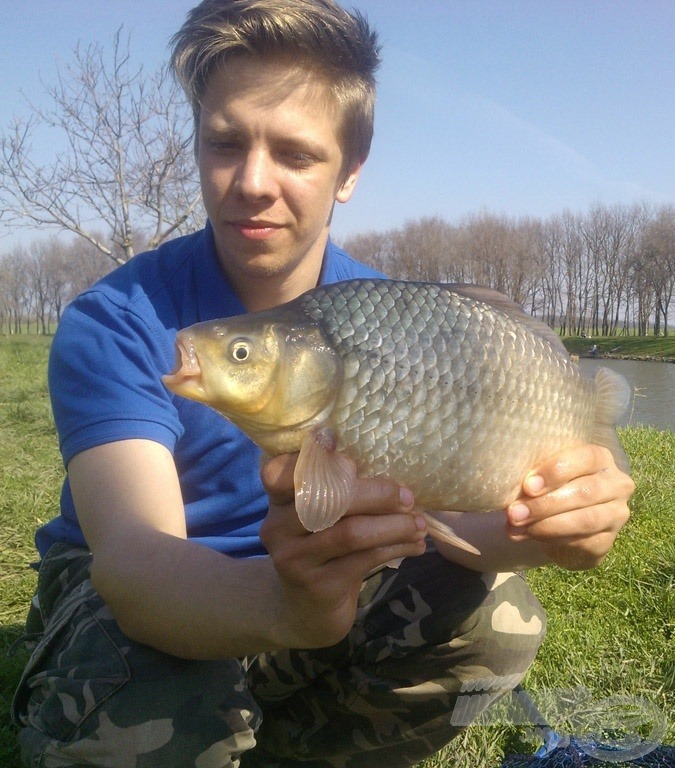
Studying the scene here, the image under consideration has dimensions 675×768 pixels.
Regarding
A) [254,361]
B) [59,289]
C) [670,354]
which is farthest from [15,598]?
[59,289]

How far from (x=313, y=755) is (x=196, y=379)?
1.22 m

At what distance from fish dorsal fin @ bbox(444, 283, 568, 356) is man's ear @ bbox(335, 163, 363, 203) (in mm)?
670

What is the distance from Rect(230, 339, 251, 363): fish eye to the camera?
1.11 m

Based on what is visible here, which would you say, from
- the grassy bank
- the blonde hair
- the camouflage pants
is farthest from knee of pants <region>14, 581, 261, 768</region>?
the grassy bank

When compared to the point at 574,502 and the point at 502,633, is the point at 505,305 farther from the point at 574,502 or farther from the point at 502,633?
the point at 502,633

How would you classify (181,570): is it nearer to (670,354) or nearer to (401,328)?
(401,328)

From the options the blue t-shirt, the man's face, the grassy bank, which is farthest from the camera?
the grassy bank

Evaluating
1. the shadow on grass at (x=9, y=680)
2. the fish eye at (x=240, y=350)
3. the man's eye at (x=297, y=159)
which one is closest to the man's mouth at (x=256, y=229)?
the man's eye at (x=297, y=159)

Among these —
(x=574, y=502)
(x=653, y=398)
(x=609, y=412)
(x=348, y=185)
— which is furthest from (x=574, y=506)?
(x=653, y=398)

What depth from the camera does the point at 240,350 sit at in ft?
3.67

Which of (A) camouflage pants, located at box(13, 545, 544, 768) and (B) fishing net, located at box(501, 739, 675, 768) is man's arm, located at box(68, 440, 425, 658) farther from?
(B) fishing net, located at box(501, 739, 675, 768)

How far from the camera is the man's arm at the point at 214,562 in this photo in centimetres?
111

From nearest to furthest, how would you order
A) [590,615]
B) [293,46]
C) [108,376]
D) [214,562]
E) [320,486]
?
[320,486], [214,562], [108,376], [293,46], [590,615]

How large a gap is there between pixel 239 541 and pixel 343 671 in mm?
415
